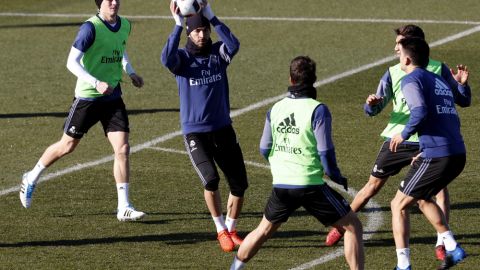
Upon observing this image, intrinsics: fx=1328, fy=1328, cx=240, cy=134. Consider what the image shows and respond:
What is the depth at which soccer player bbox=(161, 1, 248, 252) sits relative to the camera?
13500 mm

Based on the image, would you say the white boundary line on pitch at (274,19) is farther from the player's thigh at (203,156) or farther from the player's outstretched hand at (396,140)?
the player's outstretched hand at (396,140)

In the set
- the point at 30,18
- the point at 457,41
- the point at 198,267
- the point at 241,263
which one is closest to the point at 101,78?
the point at 198,267

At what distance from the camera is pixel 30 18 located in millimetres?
30094

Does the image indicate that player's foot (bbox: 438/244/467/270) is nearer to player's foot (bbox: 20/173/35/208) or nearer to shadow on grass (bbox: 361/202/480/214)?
shadow on grass (bbox: 361/202/480/214)

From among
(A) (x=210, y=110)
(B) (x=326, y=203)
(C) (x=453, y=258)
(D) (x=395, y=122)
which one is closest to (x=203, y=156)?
(A) (x=210, y=110)

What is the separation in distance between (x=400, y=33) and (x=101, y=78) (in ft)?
12.5

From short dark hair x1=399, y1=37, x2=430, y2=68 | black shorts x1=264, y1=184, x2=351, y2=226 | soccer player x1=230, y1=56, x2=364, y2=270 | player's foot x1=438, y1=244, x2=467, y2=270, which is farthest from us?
player's foot x1=438, y1=244, x2=467, y2=270

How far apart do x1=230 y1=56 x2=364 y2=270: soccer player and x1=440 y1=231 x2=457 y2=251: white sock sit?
1.26 metres

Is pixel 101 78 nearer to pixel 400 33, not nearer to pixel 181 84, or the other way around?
pixel 181 84

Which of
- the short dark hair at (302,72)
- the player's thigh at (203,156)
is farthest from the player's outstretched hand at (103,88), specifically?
the short dark hair at (302,72)

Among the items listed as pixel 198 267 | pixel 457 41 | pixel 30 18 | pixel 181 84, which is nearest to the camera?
pixel 198 267

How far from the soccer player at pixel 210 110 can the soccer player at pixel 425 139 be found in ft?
6.85

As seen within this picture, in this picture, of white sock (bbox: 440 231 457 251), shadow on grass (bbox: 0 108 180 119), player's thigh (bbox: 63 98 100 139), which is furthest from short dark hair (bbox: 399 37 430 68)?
shadow on grass (bbox: 0 108 180 119)

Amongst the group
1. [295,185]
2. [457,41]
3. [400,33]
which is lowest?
[457,41]
